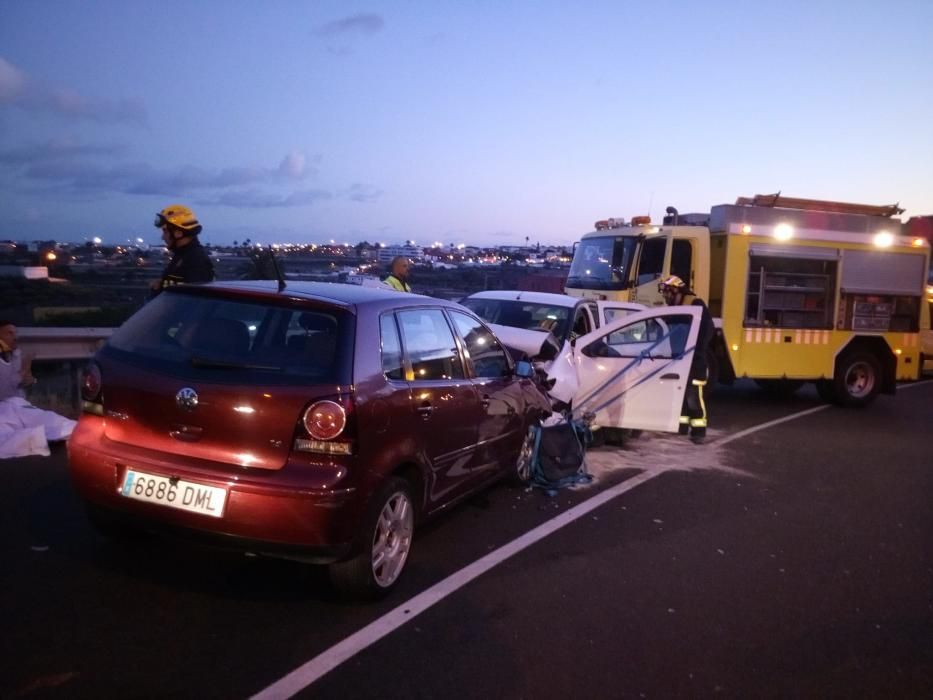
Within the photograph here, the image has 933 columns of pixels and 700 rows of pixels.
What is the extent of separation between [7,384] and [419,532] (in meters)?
4.12

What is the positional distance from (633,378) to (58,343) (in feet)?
20.5

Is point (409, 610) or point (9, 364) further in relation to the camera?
point (9, 364)

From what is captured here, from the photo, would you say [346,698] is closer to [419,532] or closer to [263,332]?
[263,332]

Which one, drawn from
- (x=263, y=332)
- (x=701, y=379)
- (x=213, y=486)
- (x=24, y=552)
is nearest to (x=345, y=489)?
(x=213, y=486)

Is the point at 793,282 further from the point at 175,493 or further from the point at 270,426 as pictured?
the point at 175,493

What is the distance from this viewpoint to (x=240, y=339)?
427 centimetres

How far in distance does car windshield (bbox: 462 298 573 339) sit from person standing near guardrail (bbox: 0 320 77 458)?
4.93 metres

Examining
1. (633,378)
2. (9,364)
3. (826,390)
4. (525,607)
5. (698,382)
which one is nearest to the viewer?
(525,607)

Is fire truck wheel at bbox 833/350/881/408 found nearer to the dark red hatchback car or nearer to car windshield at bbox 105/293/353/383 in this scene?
the dark red hatchback car

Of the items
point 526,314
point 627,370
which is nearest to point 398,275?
point 526,314

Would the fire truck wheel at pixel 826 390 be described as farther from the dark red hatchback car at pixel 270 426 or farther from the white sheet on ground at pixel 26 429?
the white sheet on ground at pixel 26 429

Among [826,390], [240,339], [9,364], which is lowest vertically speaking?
[826,390]

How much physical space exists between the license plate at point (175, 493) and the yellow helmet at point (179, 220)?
10.2ft

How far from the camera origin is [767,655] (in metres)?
4.07
